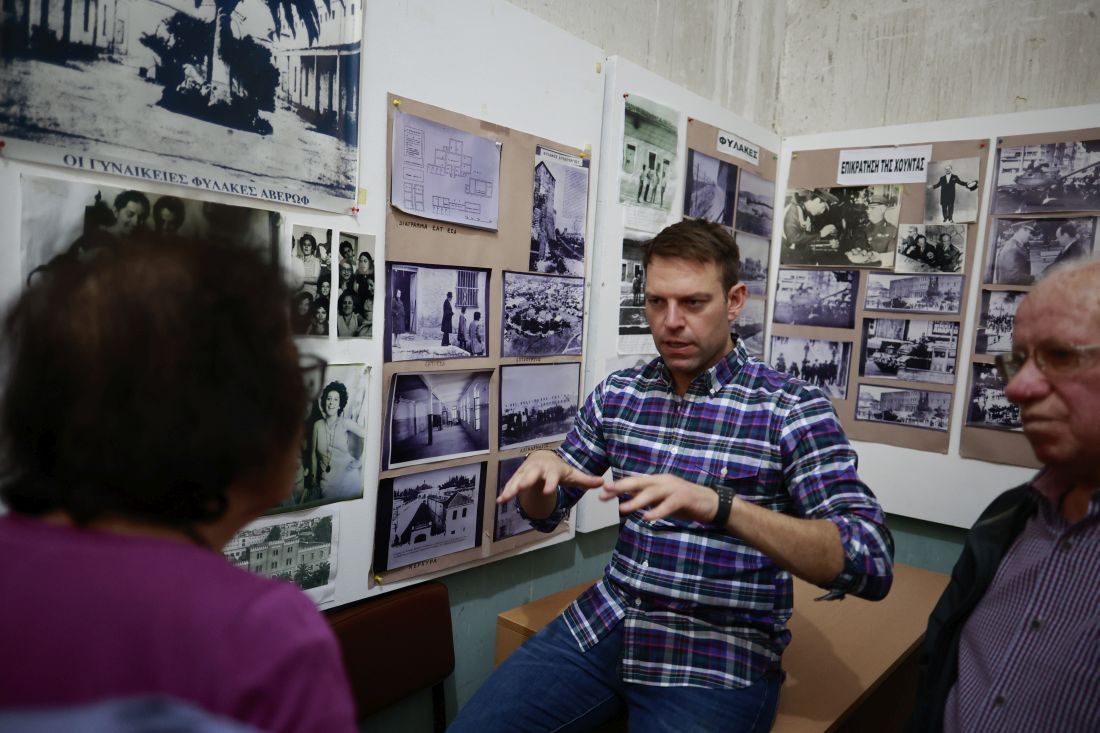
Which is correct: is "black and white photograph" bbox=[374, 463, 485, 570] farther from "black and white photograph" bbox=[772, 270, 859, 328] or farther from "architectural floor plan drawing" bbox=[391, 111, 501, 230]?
"black and white photograph" bbox=[772, 270, 859, 328]

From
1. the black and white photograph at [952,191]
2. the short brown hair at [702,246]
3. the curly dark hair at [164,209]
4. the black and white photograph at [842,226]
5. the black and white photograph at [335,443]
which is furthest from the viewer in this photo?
the black and white photograph at [842,226]

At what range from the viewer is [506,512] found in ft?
6.00

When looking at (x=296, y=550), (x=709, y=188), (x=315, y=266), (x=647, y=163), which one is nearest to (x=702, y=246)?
(x=647, y=163)

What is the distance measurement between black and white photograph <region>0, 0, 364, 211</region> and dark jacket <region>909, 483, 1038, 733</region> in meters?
1.36

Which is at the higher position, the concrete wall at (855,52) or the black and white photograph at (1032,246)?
the concrete wall at (855,52)

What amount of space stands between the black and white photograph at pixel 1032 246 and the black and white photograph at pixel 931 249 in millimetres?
95

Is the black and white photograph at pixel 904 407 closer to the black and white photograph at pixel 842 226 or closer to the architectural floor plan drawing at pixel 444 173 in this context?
the black and white photograph at pixel 842 226

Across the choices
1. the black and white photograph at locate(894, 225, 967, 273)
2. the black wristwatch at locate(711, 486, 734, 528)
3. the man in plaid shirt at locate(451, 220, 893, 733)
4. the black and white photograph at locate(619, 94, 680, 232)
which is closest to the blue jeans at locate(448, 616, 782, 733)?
the man in plaid shirt at locate(451, 220, 893, 733)

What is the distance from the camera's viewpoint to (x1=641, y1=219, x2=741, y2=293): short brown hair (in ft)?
4.94

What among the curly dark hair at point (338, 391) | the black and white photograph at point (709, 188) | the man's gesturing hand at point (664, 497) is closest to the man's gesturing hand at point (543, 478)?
the man's gesturing hand at point (664, 497)

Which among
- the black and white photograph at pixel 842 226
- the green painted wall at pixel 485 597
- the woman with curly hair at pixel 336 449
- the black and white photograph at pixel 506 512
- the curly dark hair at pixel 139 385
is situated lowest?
the green painted wall at pixel 485 597

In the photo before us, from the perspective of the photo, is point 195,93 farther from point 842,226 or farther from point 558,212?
point 842,226

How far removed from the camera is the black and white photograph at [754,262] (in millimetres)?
2576

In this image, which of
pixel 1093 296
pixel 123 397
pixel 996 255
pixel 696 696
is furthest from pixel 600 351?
pixel 123 397
